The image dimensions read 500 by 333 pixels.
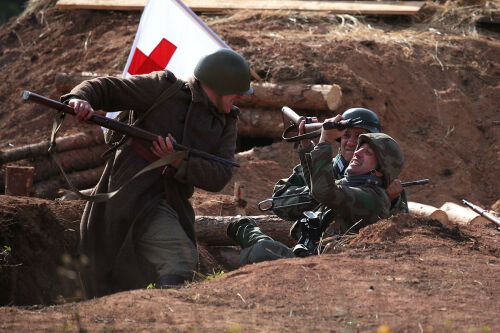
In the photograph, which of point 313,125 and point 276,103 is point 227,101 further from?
point 276,103

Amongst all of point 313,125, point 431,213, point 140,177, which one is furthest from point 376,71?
point 140,177

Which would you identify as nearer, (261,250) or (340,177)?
(261,250)

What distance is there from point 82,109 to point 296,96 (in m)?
5.75

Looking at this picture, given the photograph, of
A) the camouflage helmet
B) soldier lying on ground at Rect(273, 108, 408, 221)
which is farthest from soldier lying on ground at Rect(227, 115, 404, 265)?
soldier lying on ground at Rect(273, 108, 408, 221)

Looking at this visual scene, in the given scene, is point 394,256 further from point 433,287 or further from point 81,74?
point 81,74

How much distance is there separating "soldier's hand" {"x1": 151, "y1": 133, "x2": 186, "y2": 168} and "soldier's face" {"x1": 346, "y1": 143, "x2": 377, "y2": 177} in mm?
1275

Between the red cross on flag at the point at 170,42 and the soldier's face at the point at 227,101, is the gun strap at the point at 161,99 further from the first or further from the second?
the red cross on flag at the point at 170,42

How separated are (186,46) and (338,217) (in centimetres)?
333

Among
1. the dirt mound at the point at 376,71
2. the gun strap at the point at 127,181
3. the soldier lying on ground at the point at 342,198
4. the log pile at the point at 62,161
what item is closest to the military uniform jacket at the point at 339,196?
the soldier lying on ground at the point at 342,198

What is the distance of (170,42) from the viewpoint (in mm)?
9289

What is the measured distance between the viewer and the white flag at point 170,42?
29.7ft

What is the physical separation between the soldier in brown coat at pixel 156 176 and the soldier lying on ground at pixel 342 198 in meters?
0.55

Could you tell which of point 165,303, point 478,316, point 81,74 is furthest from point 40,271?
point 81,74

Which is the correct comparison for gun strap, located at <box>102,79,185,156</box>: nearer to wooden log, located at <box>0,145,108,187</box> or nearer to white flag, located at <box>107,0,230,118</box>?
white flag, located at <box>107,0,230,118</box>
